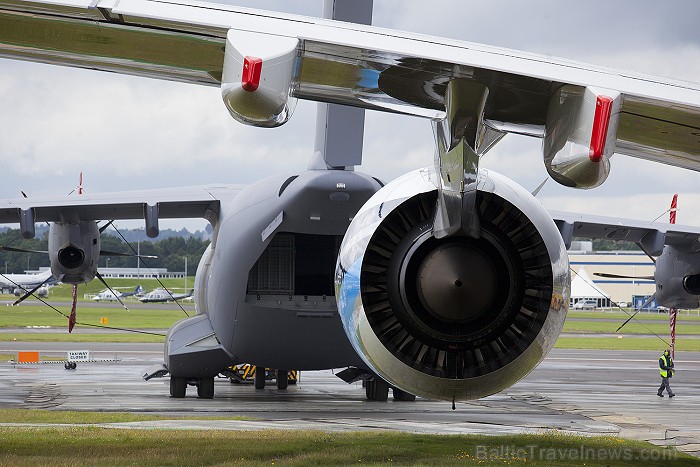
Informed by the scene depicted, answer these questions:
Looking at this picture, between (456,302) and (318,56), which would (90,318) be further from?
(318,56)

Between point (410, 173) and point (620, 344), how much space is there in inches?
1290

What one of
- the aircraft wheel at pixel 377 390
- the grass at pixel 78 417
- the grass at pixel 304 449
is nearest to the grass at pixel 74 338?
the aircraft wheel at pixel 377 390

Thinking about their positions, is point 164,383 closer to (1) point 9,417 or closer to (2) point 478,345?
(1) point 9,417

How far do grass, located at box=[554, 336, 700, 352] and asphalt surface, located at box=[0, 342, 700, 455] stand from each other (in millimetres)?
10949

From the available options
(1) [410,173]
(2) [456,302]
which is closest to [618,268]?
(1) [410,173]

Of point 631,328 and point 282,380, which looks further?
point 631,328

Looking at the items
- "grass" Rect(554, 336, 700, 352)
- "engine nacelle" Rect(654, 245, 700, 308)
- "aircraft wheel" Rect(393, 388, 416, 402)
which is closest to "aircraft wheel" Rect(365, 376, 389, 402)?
"aircraft wheel" Rect(393, 388, 416, 402)

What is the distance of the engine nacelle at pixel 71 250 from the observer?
1622cm

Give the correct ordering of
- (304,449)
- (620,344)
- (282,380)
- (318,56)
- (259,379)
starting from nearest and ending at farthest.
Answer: (318,56)
(304,449)
(259,379)
(282,380)
(620,344)

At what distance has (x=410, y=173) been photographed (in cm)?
712

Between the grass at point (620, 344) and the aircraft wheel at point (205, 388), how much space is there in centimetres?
2174

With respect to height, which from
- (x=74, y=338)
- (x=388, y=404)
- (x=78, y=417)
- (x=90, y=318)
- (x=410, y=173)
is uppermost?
(x=410, y=173)

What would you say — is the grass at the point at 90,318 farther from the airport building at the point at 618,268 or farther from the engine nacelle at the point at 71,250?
the airport building at the point at 618,268

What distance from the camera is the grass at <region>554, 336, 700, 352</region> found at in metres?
36.0
